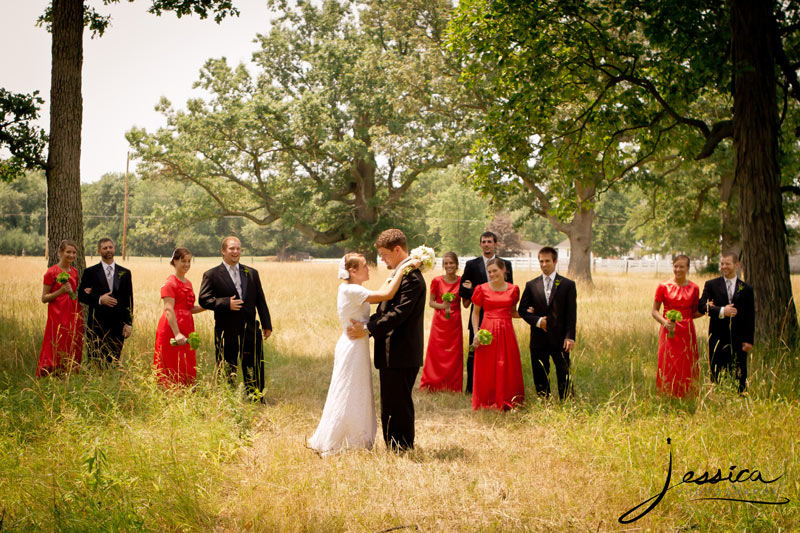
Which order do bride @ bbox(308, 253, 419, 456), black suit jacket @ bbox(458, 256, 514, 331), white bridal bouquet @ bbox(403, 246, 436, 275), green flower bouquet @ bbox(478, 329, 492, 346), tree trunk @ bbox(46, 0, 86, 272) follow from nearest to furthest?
white bridal bouquet @ bbox(403, 246, 436, 275), bride @ bbox(308, 253, 419, 456), green flower bouquet @ bbox(478, 329, 492, 346), black suit jacket @ bbox(458, 256, 514, 331), tree trunk @ bbox(46, 0, 86, 272)

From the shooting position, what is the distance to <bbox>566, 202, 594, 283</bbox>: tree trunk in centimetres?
2488

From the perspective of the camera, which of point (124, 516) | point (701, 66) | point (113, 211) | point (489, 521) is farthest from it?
point (113, 211)

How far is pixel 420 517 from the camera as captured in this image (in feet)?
13.9

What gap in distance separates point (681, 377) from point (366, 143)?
27918 millimetres

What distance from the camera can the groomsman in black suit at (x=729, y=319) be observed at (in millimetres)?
7027

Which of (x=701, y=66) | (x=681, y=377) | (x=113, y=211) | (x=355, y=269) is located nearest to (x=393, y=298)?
(x=355, y=269)

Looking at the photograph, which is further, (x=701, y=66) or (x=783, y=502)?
(x=701, y=66)

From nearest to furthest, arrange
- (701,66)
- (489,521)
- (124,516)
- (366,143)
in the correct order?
(124,516) → (489,521) → (701,66) → (366,143)

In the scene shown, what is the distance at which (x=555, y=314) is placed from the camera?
23.6 ft

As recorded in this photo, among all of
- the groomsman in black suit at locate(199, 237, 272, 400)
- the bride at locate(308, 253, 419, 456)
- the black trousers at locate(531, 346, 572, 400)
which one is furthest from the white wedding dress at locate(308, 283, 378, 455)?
the black trousers at locate(531, 346, 572, 400)

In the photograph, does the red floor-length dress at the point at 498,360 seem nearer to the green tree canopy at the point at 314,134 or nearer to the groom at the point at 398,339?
the groom at the point at 398,339

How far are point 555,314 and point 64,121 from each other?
27.1 ft

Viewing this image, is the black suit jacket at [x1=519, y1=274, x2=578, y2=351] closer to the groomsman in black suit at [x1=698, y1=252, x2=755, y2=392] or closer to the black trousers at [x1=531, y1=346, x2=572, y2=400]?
the black trousers at [x1=531, y1=346, x2=572, y2=400]

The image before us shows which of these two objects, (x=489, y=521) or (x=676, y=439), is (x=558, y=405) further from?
(x=489, y=521)
